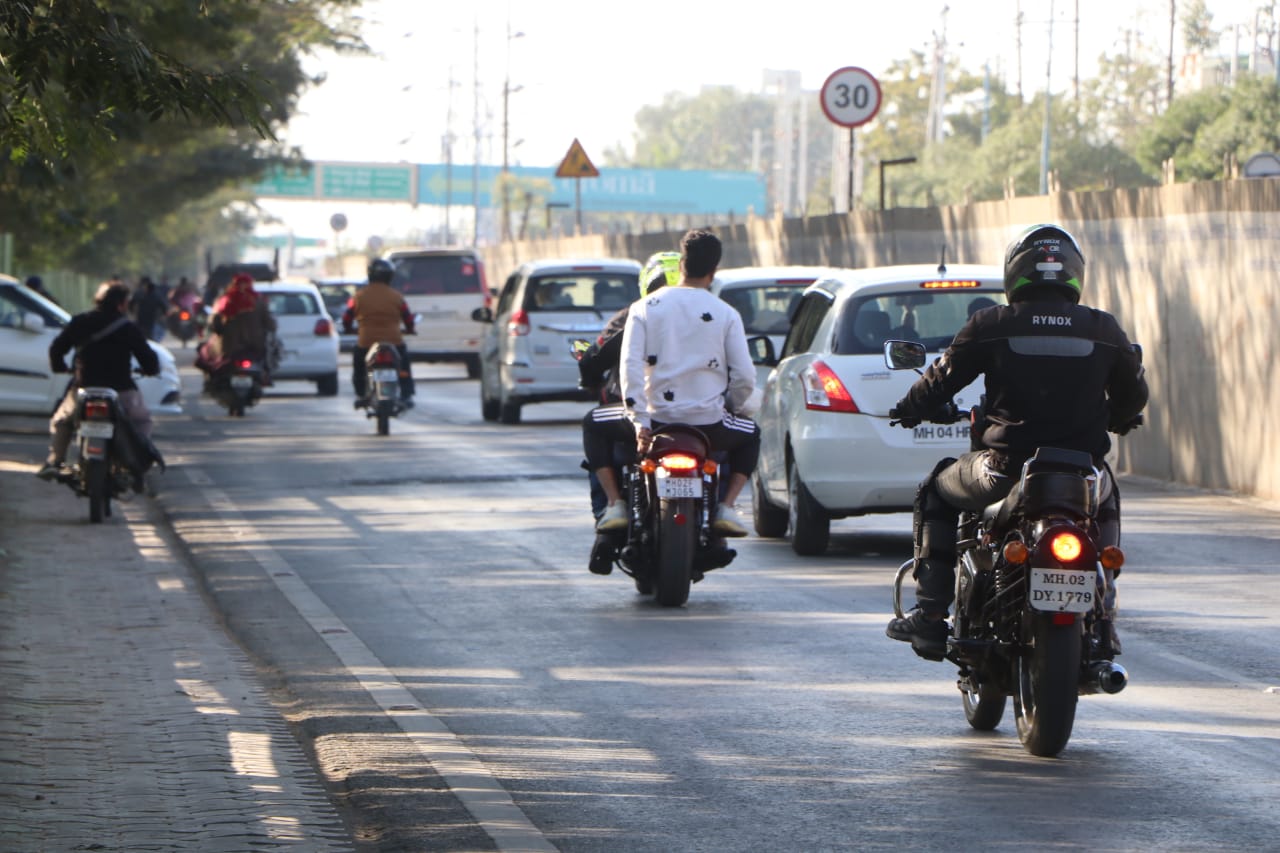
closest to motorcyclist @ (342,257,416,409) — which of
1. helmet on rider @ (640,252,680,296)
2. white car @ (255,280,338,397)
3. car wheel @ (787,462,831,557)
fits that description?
white car @ (255,280,338,397)

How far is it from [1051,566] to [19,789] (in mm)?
3230

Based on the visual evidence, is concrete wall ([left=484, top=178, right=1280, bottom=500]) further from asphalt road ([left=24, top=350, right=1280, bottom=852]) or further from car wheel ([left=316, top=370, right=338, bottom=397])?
car wheel ([left=316, top=370, right=338, bottom=397])

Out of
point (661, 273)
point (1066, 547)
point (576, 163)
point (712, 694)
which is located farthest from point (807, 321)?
point (576, 163)

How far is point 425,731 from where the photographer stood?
791cm

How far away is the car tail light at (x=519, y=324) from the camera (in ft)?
82.2

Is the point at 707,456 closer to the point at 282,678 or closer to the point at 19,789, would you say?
the point at 282,678

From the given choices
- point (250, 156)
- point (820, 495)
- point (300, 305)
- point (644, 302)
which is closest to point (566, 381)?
point (300, 305)

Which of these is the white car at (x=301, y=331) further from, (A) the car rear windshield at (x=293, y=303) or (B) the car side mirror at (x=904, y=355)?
(B) the car side mirror at (x=904, y=355)

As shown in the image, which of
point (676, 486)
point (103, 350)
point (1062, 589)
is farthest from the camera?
point (103, 350)

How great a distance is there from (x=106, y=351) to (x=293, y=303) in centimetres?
1614

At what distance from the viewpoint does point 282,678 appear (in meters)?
9.20

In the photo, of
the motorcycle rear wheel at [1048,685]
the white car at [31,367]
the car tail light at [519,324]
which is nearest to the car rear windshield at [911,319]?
the motorcycle rear wheel at [1048,685]

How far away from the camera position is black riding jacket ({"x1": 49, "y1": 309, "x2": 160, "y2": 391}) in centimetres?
1529

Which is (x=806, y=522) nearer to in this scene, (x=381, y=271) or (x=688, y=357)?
(x=688, y=357)
